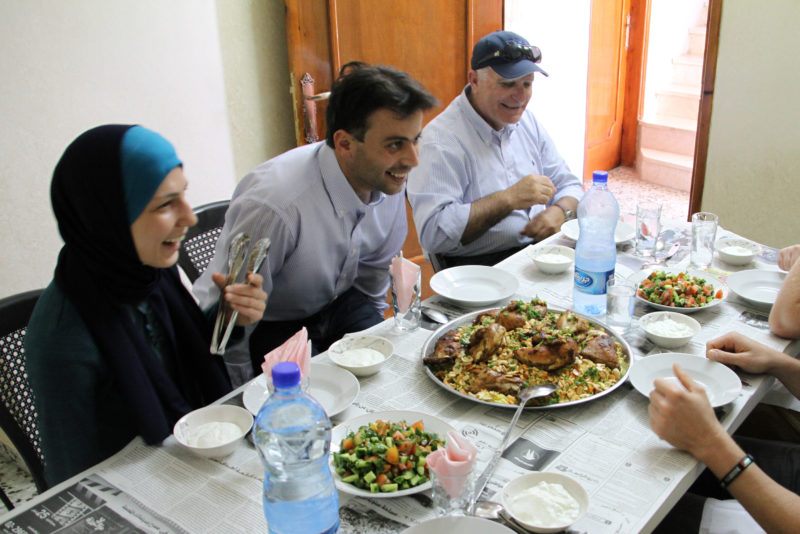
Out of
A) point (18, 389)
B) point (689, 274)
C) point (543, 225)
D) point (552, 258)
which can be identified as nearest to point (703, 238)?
point (689, 274)

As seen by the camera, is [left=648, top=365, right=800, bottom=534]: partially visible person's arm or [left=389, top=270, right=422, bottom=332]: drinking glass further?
[left=389, top=270, right=422, bottom=332]: drinking glass

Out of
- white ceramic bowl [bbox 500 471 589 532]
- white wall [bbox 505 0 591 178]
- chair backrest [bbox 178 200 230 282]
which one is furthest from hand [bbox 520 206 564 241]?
white wall [bbox 505 0 591 178]

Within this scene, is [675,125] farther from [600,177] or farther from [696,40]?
[600,177]

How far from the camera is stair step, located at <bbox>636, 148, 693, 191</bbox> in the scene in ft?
18.3

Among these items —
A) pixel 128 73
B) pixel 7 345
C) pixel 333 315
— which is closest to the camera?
pixel 7 345

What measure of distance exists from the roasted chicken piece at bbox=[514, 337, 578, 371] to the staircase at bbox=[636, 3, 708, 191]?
183 inches

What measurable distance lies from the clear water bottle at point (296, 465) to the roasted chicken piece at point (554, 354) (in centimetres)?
59

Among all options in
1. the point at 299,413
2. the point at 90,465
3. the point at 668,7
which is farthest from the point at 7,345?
the point at 668,7

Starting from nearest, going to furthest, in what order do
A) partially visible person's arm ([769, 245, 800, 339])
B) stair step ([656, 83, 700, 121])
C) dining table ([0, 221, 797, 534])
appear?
dining table ([0, 221, 797, 534]), partially visible person's arm ([769, 245, 800, 339]), stair step ([656, 83, 700, 121])

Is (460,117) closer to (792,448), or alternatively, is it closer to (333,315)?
(333,315)

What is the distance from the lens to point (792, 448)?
1642 mm

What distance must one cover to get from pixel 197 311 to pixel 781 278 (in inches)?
67.6

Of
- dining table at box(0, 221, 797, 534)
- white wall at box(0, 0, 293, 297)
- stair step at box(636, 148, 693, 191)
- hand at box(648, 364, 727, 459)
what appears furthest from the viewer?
stair step at box(636, 148, 693, 191)

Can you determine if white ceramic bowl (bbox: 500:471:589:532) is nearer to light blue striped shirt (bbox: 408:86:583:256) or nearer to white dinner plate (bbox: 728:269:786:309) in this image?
white dinner plate (bbox: 728:269:786:309)
